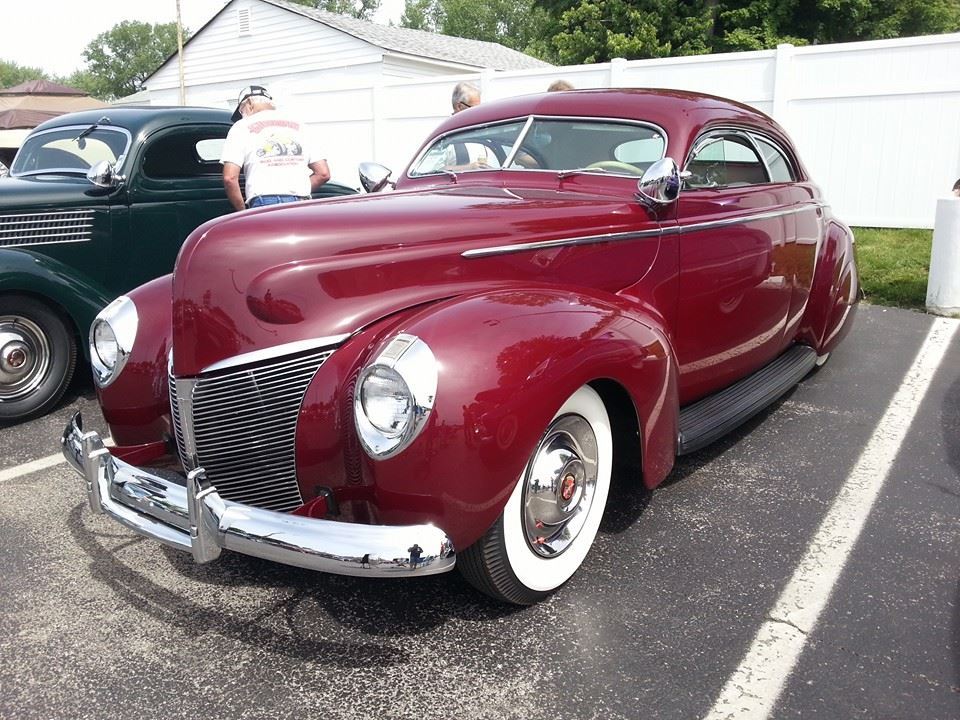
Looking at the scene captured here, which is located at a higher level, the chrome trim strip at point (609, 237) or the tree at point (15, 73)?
the tree at point (15, 73)

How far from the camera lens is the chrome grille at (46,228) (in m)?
4.67

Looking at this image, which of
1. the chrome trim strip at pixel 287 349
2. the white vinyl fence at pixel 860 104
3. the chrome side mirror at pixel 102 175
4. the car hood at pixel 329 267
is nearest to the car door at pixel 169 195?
the chrome side mirror at pixel 102 175

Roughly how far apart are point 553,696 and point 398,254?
1.35m

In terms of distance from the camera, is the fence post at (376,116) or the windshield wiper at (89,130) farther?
the fence post at (376,116)

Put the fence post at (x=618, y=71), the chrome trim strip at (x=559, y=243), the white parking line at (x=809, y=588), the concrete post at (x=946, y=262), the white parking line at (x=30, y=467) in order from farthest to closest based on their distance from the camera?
the fence post at (x=618, y=71) → the concrete post at (x=946, y=262) → the white parking line at (x=30, y=467) → the chrome trim strip at (x=559, y=243) → the white parking line at (x=809, y=588)

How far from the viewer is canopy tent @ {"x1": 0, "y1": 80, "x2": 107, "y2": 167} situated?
50.3 feet

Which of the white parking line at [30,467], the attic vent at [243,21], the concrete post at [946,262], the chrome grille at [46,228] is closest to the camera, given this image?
the white parking line at [30,467]

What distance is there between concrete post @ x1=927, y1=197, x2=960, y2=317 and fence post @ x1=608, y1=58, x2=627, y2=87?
511 cm

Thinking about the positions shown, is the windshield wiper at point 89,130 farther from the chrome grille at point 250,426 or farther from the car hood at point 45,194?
the chrome grille at point 250,426

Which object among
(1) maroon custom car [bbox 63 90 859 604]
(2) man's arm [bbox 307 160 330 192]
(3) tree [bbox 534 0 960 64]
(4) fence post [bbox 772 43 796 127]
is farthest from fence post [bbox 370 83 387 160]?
(1) maroon custom car [bbox 63 90 859 604]

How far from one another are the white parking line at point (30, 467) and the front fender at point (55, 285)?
994mm

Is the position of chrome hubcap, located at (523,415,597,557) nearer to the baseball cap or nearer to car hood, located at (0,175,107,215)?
the baseball cap

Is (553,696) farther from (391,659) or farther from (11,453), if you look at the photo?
(11,453)

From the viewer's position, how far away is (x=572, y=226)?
118 inches
